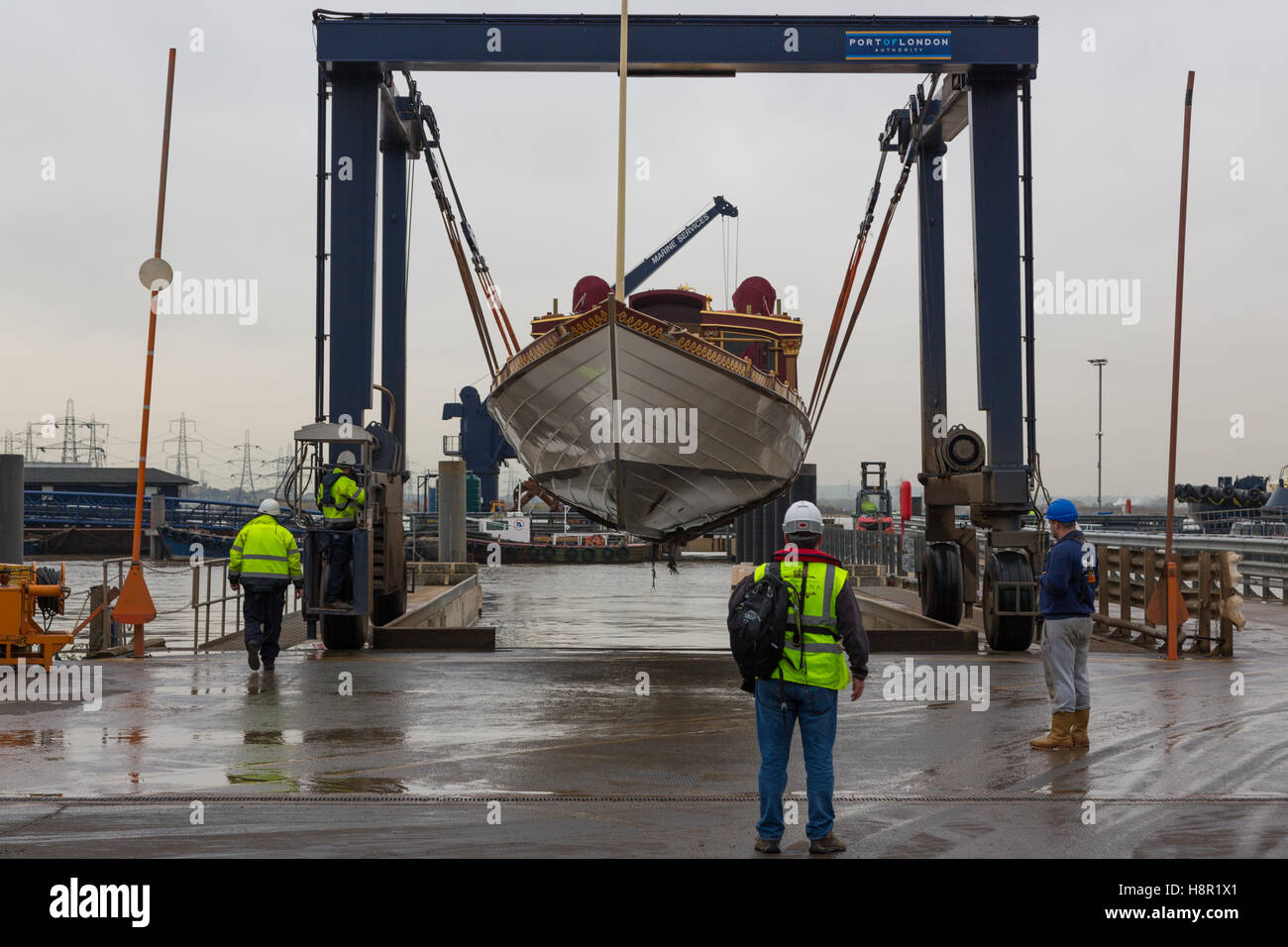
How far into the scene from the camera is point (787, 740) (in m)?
5.70

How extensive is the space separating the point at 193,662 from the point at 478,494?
175 ft

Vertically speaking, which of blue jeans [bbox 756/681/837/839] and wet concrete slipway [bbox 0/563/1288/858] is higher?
blue jeans [bbox 756/681/837/839]

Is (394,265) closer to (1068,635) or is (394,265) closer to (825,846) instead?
(1068,635)

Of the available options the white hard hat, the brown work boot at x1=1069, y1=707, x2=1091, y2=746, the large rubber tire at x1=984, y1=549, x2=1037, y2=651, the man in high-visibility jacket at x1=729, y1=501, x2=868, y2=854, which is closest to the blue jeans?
the man in high-visibility jacket at x1=729, y1=501, x2=868, y2=854

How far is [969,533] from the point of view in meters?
16.3

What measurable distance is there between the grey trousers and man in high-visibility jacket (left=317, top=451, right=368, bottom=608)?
8173 millimetres

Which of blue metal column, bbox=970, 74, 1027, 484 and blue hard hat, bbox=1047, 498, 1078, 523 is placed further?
blue metal column, bbox=970, 74, 1027, 484

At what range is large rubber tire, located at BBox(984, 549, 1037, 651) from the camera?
14398 mm

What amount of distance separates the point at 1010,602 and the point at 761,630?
31.7 ft

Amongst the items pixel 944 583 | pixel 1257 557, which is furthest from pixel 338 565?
pixel 1257 557

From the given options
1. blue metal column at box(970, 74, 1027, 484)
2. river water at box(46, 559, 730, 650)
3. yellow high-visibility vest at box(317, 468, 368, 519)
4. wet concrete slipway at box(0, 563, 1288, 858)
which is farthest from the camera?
river water at box(46, 559, 730, 650)

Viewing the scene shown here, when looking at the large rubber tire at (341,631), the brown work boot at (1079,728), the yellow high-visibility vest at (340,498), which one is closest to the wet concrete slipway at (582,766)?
the brown work boot at (1079,728)

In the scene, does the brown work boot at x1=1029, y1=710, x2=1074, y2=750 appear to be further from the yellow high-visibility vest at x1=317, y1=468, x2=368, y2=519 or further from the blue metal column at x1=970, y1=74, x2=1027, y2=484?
the yellow high-visibility vest at x1=317, y1=468, x2=368, y2=519
